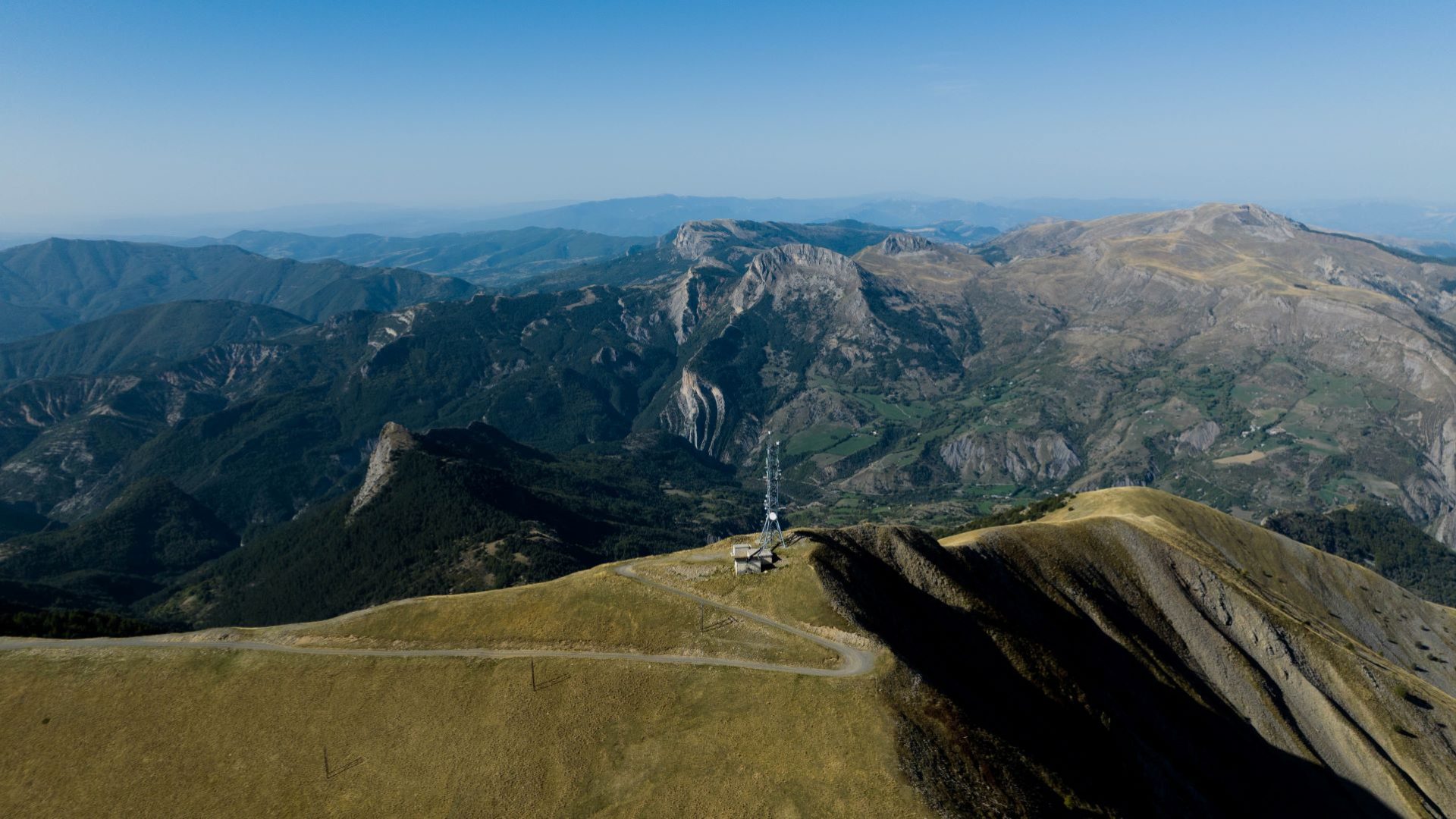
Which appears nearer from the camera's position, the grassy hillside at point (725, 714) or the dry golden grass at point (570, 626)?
the grassy hillside at point (725, 714)

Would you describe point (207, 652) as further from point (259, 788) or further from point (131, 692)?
point (259, 788)

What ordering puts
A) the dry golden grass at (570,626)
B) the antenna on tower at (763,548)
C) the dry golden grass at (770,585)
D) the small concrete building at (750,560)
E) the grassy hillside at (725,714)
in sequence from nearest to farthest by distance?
the grassy hillside at (725,714) < the dry golden grass at (570,626) < the dry golden grass at (770,585) < the small concrete building at (750,560) < the antenna on tower at (763,548)

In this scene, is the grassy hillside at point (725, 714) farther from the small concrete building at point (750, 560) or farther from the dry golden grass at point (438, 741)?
the small concrete building at point (750, 560)

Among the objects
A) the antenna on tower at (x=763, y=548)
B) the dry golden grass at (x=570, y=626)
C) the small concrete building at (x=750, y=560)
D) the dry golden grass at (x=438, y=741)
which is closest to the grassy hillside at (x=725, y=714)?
the dry golden grass at (x=438, y=741)

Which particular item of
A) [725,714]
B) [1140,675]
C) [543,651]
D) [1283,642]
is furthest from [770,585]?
[1283,642]

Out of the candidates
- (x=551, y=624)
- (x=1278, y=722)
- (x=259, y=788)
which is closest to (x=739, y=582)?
(x=551, y=624)

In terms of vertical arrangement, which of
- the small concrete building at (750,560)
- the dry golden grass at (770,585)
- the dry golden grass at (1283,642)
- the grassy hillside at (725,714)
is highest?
the small concrete building at (750,560)
